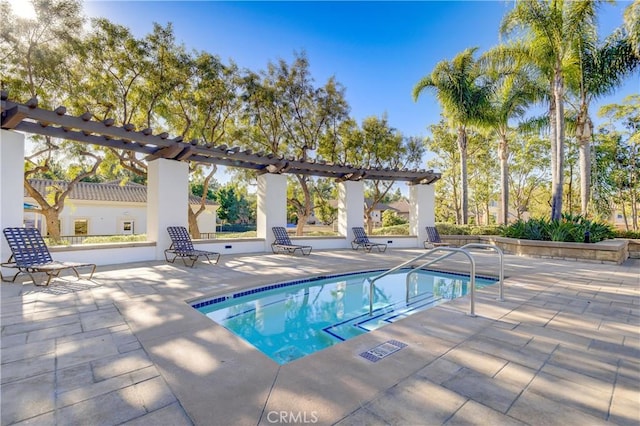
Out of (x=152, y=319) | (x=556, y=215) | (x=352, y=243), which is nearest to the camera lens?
(x=152, y=319)

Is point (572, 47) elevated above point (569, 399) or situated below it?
above

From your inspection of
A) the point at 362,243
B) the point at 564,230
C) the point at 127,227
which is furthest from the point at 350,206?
the point at 127,227

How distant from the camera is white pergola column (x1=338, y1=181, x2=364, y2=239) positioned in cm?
1357

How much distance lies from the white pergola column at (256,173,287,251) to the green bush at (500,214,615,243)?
9628 millimetres

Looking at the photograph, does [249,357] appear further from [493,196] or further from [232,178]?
[493,196]

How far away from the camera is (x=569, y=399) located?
7.74 feet

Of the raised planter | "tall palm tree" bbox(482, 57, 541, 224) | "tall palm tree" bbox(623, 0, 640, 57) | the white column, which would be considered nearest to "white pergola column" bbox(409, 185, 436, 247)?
the raised planter

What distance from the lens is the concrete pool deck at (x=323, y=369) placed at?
7.10 feet

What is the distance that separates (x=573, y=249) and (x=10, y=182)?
623 inches

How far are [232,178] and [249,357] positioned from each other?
50.3 feet

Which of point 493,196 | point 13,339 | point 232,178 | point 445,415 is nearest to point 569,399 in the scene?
point 445,415

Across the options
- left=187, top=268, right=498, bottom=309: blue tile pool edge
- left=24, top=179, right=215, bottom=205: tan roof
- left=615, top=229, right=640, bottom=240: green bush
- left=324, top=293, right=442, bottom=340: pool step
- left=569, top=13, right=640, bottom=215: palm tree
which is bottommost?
left=324, top=293, right=442, bottom=340: pool step

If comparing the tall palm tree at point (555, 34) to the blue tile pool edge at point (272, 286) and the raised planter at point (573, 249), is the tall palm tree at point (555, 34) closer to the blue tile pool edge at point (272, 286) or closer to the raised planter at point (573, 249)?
the raised planter at point (573, 249)

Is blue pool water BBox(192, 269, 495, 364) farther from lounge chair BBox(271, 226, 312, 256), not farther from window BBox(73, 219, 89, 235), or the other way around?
window BBox(73, 219, 89, 235)
